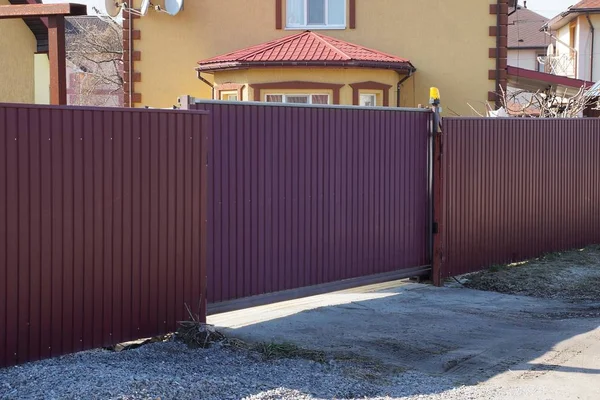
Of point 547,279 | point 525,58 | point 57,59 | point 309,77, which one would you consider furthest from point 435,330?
point 525,58

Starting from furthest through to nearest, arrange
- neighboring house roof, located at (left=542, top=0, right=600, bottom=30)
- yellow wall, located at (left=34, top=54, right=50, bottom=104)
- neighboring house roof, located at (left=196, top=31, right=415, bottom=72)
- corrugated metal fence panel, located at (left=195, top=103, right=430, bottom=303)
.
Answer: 1. neighboring house roof, located at (left=542, top=0, right=600, bottom=30)
2. yellow wall, located at (left=34, top=54, right=50, bottom=104)
3. neighboring house roof, located at (left=196, top=31, right=415, bottom=72)
4. corrugated metal fence panel, located at (left=195, top=103, right=430, bottom=303)

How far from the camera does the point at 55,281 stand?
652cm

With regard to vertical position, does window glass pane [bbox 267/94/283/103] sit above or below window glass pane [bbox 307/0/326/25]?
below

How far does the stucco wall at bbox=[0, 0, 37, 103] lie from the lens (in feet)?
51.9

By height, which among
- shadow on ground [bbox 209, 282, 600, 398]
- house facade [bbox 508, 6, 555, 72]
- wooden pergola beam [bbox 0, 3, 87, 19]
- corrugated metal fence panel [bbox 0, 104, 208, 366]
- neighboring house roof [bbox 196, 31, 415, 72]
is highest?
house facade [bbox 508, 6, 555, 72]

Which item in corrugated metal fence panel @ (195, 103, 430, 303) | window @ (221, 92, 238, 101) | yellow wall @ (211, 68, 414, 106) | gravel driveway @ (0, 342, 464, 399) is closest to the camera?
gravel driveway @ (0, 342, 464, 399)

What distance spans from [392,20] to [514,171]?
28.9 feet

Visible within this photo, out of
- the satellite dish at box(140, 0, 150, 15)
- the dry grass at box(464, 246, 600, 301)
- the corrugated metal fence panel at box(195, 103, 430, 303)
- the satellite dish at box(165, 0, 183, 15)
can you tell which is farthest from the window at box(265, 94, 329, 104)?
the corrugated metal fence panel at box(195, 103, 430, 303)

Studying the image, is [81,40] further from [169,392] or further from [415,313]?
[169,392]

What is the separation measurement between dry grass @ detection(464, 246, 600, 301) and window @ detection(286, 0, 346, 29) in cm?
920

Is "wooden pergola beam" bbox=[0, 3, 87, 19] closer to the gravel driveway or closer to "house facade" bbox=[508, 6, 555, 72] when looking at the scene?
the gravel driveway

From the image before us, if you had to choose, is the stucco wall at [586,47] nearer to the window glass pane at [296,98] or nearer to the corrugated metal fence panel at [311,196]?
the window glass pane at [296,98]

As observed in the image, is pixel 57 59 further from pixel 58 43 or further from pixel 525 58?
pixel 525 58

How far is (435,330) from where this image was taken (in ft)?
27.1
